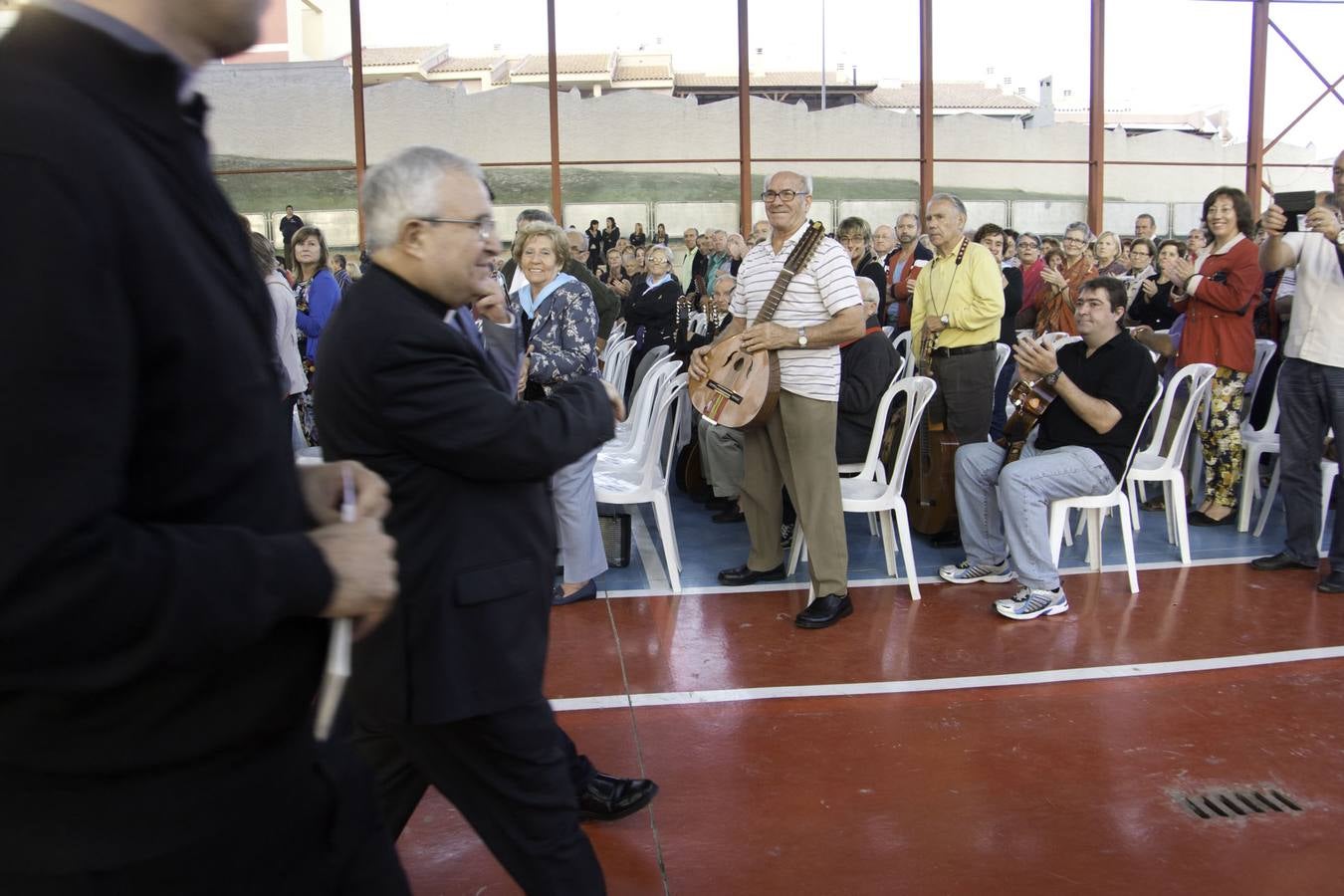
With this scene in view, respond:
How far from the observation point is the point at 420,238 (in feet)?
5.83

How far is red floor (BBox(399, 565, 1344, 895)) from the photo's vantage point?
8.27 ft

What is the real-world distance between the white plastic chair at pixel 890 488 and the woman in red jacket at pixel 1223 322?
6.46 ft

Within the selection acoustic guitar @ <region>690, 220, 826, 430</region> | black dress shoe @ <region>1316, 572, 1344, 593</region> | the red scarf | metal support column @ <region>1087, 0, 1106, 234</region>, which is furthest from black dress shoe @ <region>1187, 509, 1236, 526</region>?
metal support column @ <region>1087, 0, 1106, 234</region>

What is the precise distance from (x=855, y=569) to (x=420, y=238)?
377 cm

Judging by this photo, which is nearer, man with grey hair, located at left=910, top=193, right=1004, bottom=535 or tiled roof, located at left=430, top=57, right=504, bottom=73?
man with grey hair, located at left=910, top=193, right=1004, bottom=535

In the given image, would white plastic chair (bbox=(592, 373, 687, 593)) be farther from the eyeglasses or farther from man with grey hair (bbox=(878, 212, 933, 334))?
man with grey hair (bbox=(878, 212, 933, 334))

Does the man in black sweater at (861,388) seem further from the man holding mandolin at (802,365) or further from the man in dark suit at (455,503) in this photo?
the man in dark suit at (455,503)

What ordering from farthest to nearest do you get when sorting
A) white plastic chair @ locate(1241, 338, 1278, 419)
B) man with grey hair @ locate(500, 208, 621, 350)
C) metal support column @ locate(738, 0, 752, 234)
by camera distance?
metal support column @ locate(738, 0, 752, 234), white plastic chair @ locate(1241, 338, 1278, 419), man with grey hair @ locate(500, 208, 621, 350)

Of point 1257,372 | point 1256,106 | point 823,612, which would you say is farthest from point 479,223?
point 1256,106

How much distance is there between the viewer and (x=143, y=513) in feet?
2.96

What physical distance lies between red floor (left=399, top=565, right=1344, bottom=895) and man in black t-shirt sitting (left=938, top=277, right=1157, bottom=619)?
8.0 inches

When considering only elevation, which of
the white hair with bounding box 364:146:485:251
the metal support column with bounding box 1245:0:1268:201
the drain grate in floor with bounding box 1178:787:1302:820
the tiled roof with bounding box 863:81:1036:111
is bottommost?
the drain grate in floor with bounding box 1178:787:1302:820

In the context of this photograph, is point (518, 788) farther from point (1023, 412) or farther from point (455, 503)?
point (1023, 412)

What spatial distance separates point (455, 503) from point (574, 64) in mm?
40302
